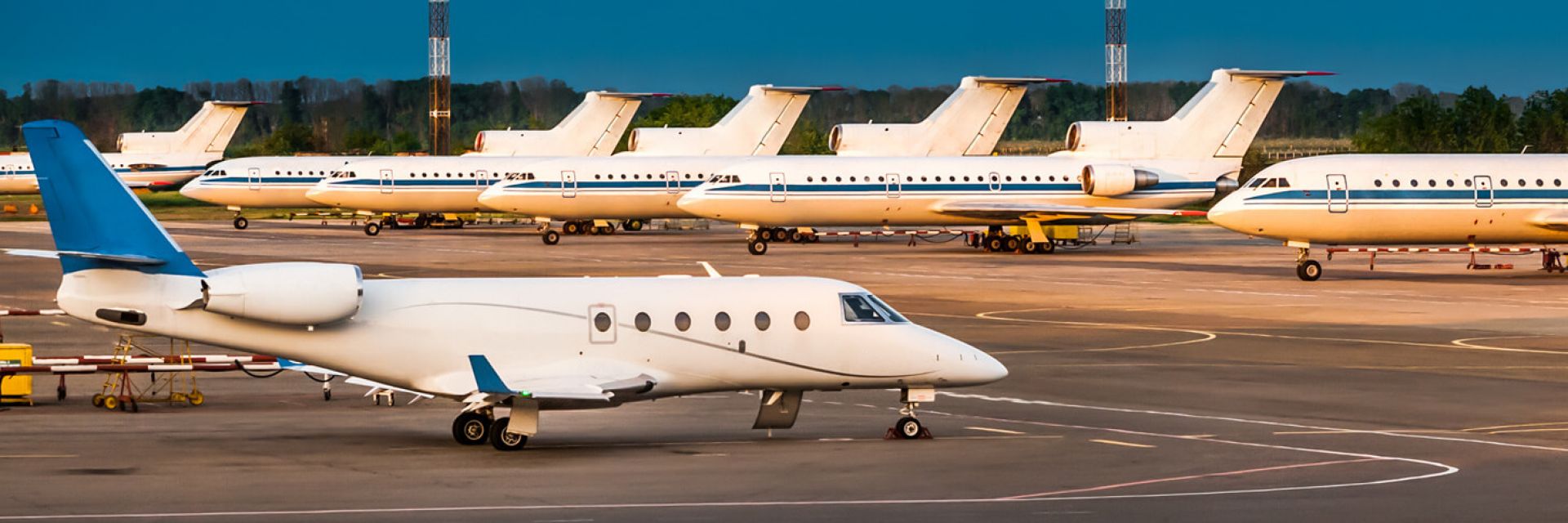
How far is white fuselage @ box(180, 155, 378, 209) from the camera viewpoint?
84000 millimetres

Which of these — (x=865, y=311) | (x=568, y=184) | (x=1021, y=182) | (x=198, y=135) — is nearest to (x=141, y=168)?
(x=198, y=135)

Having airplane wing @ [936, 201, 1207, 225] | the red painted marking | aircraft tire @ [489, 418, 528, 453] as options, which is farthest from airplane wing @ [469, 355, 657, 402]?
airplane wing @ [936, 201, 1207, 225]

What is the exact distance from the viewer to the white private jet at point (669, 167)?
73.6m

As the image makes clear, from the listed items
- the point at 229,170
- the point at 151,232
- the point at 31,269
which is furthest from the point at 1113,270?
the point at 229,170

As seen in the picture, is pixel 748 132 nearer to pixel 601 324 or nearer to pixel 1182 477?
pixel 601 324

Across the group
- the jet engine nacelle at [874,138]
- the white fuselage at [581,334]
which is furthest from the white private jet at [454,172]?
the white fuselage at [581,334]

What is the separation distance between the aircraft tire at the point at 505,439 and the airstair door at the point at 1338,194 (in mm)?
32902

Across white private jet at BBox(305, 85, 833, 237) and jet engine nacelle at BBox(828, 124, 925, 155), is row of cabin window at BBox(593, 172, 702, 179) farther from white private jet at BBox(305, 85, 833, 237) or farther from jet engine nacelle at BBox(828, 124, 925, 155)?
jet engine nacelle at BBox(828, 124, 925, 155)

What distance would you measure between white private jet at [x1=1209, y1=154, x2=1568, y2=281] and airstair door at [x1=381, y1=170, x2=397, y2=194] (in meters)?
39.4

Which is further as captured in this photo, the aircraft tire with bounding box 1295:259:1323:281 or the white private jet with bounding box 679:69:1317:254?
the white private jet with bounding box 679:69:1317:254

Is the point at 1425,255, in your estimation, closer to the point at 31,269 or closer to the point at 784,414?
the point at 31,269

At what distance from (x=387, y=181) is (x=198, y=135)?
118 ft

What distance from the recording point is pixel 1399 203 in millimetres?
50000

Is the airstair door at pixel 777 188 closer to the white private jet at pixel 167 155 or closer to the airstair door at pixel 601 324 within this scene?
the airstair door at pixel 601 324
